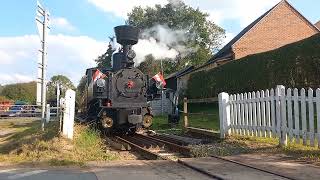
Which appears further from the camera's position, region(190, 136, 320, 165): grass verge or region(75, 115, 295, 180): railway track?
region(190, 136, 320, 165): grass verge

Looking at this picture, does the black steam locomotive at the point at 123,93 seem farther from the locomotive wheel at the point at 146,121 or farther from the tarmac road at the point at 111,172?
the tarmac road at the point at 111,172

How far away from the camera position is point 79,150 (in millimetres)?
10734

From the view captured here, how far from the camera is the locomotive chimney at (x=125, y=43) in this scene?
17906 mm

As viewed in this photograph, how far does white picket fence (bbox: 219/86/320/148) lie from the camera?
972 centimetres

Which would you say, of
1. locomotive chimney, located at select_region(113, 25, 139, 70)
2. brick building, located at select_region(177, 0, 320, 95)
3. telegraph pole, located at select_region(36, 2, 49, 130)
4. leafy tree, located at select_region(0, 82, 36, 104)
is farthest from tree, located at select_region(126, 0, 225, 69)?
telegraph pole, located at select_region(36, 2, 49, 130)

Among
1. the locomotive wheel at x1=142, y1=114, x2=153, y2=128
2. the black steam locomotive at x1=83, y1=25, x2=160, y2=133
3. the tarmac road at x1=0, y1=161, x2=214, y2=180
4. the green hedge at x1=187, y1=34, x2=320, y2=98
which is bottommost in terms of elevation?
the tarmac road at x1=0, y1=161, x2=214, y2=180

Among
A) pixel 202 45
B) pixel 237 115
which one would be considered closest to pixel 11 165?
pixel 237 115

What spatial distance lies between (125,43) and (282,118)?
8.82 metres

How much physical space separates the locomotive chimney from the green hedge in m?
8.18

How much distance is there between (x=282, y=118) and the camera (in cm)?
1064

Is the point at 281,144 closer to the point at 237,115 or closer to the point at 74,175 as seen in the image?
the point at 237,115

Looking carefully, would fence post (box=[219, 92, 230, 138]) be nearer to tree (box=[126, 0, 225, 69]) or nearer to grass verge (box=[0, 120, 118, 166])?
grass verge (box=[0, 120, 118, 166])

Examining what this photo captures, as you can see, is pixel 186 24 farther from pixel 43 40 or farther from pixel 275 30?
pixel 43 40

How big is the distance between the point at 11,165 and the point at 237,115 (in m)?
6.57
